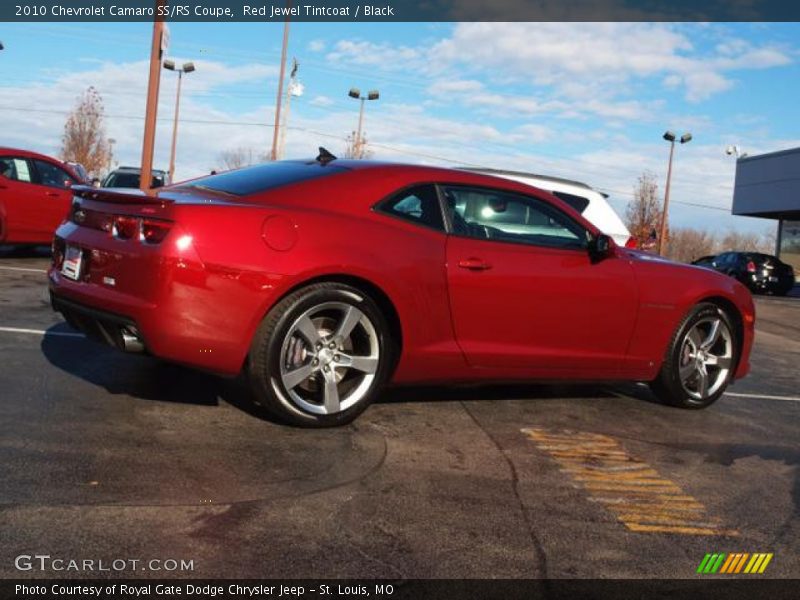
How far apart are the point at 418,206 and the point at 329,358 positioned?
1.01m

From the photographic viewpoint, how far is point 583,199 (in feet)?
28.2

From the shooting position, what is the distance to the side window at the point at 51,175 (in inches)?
455

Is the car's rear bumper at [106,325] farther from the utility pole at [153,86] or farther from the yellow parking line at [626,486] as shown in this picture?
the utility pole at [153,86]

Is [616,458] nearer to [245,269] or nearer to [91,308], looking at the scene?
[245,269]

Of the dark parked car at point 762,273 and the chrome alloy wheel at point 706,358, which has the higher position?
the dark parked car at point 762,273

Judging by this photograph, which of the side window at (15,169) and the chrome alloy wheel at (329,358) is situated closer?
the chrome alloy wheel at (329,358)

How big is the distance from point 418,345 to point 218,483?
148 cm

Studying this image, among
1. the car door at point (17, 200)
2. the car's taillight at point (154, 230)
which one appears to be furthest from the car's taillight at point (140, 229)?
the car door at point (17, 200)

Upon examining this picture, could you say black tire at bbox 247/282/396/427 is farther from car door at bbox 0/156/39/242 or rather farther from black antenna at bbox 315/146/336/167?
car door at bbox 0/156/39/242

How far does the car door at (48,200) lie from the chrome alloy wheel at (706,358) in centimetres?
880

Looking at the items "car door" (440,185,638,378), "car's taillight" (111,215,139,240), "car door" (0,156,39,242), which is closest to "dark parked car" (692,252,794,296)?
"car door" (0,156,39,242)

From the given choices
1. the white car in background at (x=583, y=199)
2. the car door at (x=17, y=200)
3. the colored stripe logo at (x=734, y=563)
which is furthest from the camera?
the car door at (x=17, y=200)

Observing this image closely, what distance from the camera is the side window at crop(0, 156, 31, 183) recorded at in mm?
11102
